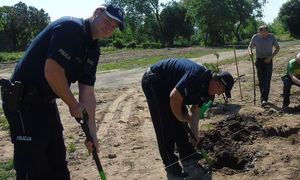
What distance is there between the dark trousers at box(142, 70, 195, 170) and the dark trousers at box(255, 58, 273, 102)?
444 cm

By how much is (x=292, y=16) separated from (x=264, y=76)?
56945 mm

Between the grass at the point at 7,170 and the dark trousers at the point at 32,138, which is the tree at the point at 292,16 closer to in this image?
the grass at the point at 7,170

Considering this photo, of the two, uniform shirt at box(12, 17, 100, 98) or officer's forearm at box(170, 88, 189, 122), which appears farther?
officer's forearm at box(170, 88, 189, 122)

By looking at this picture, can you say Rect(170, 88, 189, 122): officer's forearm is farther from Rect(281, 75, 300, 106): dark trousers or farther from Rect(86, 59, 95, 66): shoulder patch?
Rect(281, 75, 300, 106): dark trousers

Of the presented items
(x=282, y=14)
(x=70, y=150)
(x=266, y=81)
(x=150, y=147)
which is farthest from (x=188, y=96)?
(x=282, y=14)

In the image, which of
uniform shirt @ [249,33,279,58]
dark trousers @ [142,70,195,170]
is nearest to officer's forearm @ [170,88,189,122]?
dark trousers @ [142,70,195,170]

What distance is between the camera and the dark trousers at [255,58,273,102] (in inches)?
378

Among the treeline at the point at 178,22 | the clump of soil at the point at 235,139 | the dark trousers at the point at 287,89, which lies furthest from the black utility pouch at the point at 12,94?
the treeline at the point at 178,22

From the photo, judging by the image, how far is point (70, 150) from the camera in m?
6.84

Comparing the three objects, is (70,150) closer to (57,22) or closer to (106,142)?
(106,142)

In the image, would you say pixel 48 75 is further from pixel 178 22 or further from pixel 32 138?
pixel 178 22

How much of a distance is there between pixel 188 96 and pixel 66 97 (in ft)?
6.07

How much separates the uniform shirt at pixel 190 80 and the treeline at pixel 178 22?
43951 millimetres

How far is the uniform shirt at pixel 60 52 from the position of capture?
313cm
